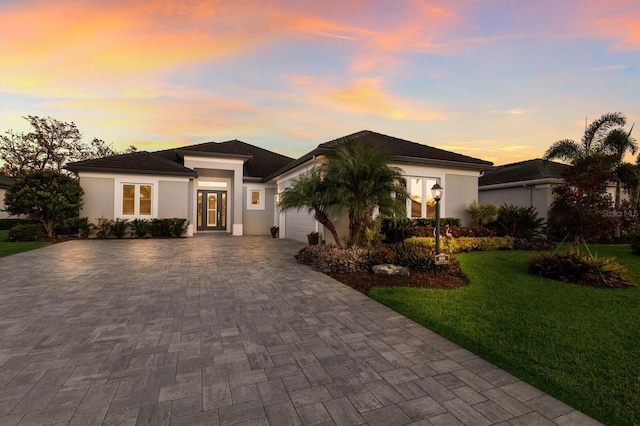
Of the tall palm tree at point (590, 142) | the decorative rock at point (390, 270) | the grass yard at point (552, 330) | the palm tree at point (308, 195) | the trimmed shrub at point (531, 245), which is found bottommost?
the grass yard at point (552, 330)

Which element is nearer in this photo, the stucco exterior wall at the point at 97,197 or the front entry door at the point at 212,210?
the stucco exterior wall at the point at 97,197

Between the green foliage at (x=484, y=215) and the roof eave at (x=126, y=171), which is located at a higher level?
the roof eave at (x=126, y=171)

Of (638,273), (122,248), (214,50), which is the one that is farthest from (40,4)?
(638,273)

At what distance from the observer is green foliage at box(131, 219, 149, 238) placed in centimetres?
1410

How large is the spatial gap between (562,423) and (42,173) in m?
17.6

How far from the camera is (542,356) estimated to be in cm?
293

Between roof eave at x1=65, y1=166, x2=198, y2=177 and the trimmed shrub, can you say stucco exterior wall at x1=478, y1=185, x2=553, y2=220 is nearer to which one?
the trimmed shrub

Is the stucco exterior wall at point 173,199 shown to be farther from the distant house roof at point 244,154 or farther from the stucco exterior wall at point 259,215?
the stucco exterior wall at point 259,215

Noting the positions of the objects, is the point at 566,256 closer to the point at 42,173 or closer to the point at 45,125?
the point at 42,173

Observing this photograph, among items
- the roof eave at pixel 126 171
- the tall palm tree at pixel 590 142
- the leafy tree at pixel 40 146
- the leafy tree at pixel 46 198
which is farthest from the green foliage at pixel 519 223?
the leafy tree at pixel 40 146

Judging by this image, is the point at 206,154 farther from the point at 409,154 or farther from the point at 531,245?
the point at 531,245

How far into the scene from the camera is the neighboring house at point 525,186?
15.2 metres

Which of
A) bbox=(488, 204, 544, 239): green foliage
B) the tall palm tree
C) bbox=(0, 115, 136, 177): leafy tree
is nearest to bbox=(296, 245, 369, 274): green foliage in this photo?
bbox=(488, 204, 544, 239): green foliage

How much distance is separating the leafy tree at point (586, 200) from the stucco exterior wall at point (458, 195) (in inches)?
207
